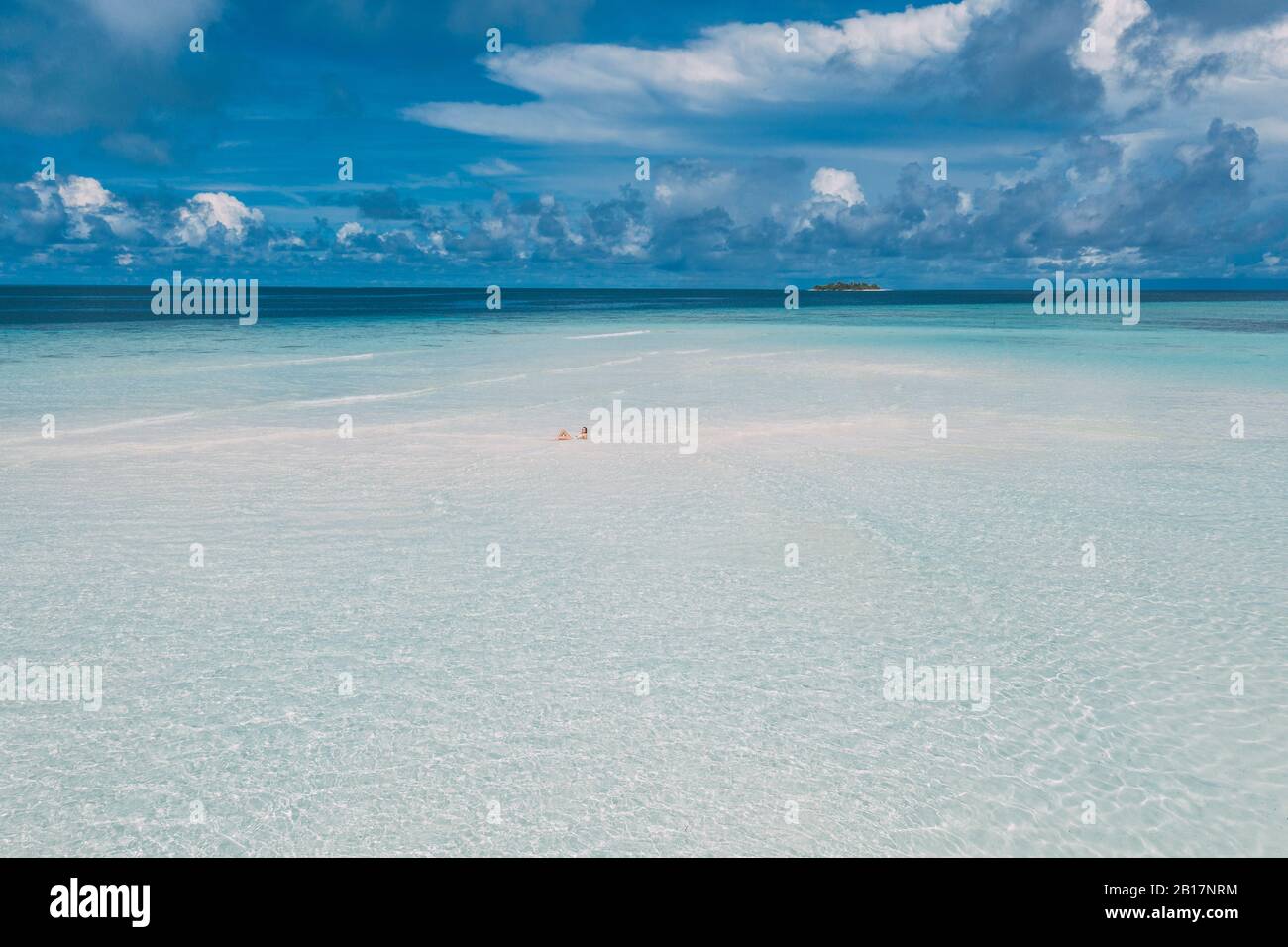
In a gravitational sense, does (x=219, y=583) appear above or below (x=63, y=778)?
above

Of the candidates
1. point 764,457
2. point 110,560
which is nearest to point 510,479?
point 764,457

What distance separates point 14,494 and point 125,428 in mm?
6290

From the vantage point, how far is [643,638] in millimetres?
8586

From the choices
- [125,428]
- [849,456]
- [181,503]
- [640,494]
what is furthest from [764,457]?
[125,428]

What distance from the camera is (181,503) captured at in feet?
42.8

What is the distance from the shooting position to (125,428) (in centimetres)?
1956

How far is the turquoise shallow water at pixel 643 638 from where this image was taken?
586 centimetres

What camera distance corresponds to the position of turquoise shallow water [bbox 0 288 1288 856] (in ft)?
19.2
